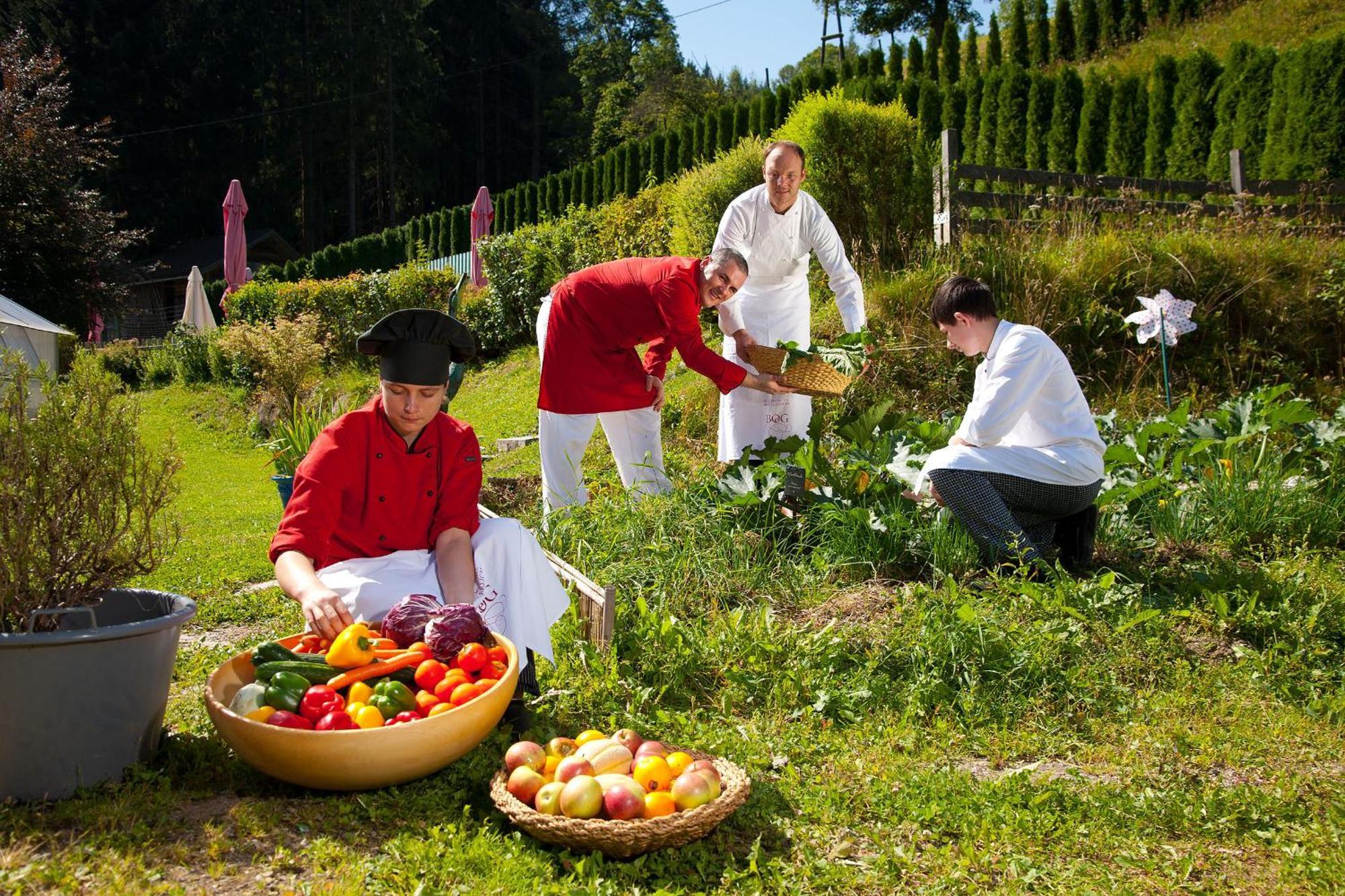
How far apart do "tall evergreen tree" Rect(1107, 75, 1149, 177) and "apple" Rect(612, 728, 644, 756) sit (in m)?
17.0

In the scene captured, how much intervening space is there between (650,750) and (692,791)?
248 mm

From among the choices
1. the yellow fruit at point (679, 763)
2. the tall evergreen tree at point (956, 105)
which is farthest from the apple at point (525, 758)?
the tall evergreen tree at point (956, 105)

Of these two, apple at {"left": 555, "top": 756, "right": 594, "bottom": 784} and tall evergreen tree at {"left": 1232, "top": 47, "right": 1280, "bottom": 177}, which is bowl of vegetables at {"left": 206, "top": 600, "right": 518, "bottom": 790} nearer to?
apple at {"left": 555, "top": 756, "right": 594, "bottom": 784}

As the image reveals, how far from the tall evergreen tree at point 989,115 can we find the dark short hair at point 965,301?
541 inches

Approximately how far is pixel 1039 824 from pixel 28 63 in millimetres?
20946

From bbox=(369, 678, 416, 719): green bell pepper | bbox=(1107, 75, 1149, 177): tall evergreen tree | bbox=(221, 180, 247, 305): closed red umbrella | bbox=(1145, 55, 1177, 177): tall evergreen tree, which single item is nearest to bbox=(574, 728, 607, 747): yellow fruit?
bbox=(369, 678, 416, 719): green bell pepper

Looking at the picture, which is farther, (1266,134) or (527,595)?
(1266,134)

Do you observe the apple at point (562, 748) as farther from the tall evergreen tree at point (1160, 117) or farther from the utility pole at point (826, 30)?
the utility pole at point (826, 30)

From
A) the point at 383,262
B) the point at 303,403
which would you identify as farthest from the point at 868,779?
the point at 383,262

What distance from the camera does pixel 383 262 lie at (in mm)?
39375

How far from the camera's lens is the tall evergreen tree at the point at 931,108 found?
16641 millimetres

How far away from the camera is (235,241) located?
75.8ft

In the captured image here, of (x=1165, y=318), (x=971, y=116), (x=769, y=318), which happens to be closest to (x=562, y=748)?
(x=769, y=318)

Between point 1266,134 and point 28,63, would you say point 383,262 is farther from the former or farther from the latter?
point 1266,134
